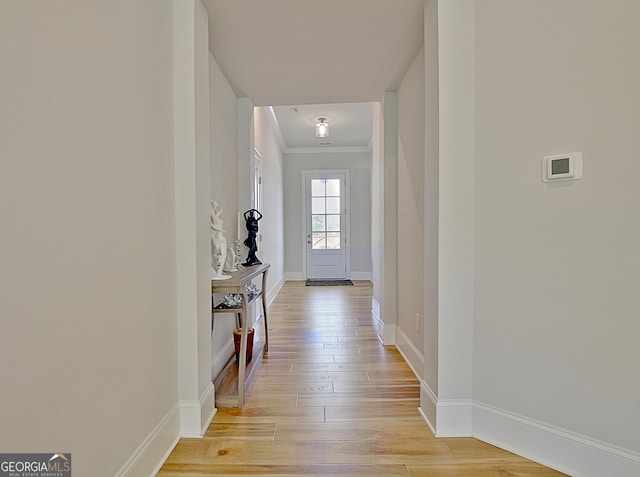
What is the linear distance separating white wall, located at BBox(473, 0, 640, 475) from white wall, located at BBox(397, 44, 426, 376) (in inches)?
24.5

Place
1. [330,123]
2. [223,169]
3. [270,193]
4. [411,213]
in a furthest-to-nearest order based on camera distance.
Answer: [330,123], [270,193], [223,169], [411,213]

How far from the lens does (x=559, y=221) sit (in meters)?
1.47

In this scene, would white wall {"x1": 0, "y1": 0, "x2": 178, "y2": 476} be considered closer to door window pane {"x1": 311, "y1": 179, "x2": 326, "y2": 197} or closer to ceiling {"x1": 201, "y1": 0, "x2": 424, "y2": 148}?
ceiling {"x1": 201, "y1": 0, "x2": 424, "y2": 148}

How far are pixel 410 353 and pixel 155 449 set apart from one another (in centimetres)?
183

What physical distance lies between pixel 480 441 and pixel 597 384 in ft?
1.97

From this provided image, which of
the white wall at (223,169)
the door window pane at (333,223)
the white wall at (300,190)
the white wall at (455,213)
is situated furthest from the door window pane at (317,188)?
the white wall at (455,213)

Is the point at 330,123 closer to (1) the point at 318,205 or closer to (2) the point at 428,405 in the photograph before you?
(1) the point at 318,205

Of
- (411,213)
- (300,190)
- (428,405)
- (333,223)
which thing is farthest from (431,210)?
(300,190)

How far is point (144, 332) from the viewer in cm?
139

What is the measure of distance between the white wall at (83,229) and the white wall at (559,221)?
157 cm

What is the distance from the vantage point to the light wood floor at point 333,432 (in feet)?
4.80

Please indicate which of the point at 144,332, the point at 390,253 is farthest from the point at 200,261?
the point at 390,253

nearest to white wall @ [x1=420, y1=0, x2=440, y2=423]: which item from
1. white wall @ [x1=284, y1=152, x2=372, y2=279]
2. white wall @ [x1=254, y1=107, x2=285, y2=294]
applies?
white wall @ [x1=254, y1=107, x2=285, y2=294]

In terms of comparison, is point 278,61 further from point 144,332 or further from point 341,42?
point 144,332
